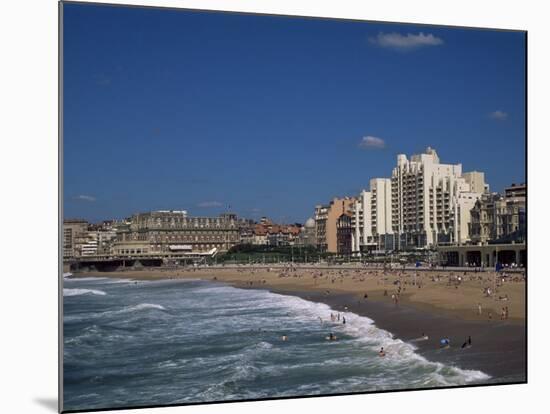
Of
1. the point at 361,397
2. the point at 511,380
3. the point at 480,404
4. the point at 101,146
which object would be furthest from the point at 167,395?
the point at 511,380

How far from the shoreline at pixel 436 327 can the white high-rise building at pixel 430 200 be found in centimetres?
68

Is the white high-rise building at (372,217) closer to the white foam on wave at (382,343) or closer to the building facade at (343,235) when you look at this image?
the building facade at (343,235)

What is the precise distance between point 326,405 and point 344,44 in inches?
130

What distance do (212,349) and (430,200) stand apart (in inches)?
102

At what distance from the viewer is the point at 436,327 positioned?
8609 millimetres

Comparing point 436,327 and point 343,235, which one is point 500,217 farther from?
point 343,235

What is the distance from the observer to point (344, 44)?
8352mm

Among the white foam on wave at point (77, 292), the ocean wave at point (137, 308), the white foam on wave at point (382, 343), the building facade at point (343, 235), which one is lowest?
the white foam on wave at point (382, 343)

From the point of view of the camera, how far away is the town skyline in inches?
300

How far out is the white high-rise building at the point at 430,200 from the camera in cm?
855

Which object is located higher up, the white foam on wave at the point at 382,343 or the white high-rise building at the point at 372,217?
the white high-rise building at the point at 372,217

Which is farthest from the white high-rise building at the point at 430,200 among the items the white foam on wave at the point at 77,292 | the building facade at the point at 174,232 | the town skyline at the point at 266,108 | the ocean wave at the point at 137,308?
the white foam on wave at the point at 77,292

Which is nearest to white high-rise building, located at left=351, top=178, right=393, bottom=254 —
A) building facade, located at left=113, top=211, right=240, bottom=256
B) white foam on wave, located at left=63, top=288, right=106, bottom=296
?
building facade, located at left=113, top=211, right=240, bottom=256

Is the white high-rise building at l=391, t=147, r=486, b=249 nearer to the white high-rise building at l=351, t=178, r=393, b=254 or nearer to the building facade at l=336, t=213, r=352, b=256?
the white high-rise building at l=351, t=178, r=393, b=254
